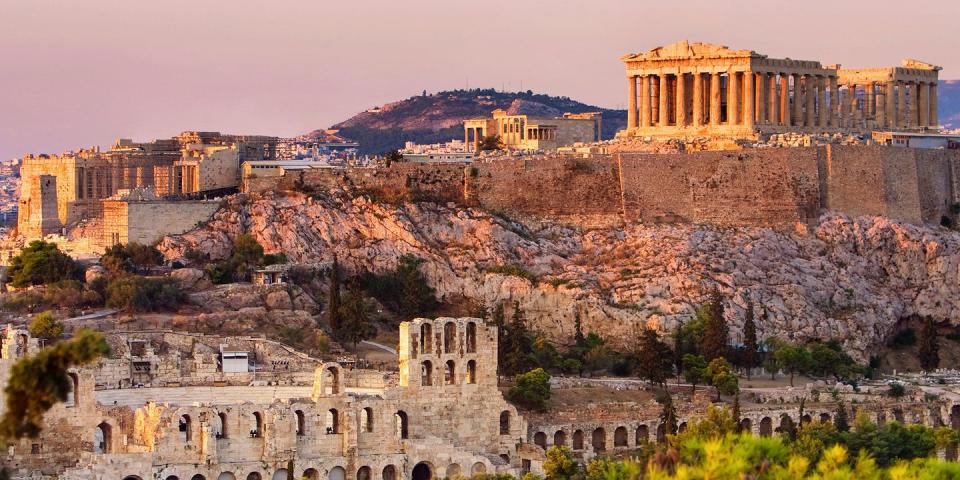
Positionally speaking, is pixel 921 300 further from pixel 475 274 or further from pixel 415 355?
pixel 415 355

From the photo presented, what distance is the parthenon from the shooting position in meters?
117

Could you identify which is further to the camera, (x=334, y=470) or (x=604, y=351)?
(x=604, y=351)

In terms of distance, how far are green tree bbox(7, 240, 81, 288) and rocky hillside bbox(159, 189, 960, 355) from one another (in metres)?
4.19

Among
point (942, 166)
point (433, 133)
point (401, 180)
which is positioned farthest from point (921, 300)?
point (433, 133)

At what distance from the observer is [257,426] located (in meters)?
79.4

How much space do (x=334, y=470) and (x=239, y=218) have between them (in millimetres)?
25444

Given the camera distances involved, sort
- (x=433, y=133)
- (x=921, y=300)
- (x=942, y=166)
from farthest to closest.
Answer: (x=433, y=133) < (x=942, y=166) < (x=921, y=300)

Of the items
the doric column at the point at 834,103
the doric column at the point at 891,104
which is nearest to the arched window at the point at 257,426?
the doric column at the point at 834,103

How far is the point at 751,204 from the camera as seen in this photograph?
110062 mm

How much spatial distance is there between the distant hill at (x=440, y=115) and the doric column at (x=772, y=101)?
57974 millimetres

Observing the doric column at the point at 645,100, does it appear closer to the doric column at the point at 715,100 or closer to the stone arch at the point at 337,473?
the doric column at the point at 715,100

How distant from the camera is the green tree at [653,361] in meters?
90.9

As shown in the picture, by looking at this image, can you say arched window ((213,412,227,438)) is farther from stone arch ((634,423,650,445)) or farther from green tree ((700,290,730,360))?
green tree ((700,290,730,360))

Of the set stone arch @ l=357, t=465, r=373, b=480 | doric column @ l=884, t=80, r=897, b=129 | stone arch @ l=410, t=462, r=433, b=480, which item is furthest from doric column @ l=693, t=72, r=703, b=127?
stone arch @ l=357, t=465, r=373, b=480
